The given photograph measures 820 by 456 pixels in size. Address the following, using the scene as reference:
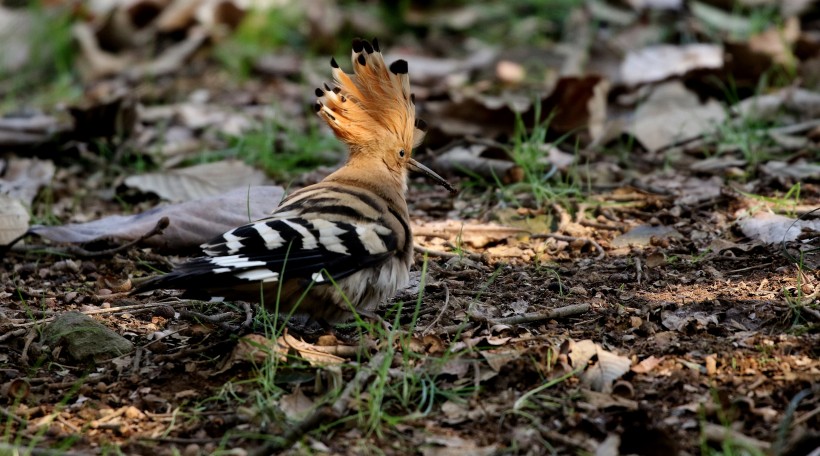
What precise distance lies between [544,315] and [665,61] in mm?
3501

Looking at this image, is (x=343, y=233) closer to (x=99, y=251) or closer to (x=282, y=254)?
(x=282, y=254)

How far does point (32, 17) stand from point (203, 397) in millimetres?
5930

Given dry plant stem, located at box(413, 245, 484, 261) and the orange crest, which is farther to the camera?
dry plant stem, located at box(413, 245, 484, 261)

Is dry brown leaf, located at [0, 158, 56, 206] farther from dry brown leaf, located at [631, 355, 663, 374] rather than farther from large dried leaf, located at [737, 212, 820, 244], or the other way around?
large dried leaf, located at [737, 212, 820, 244]

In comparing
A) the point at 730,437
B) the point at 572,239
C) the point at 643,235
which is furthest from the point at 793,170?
the point at 730,437

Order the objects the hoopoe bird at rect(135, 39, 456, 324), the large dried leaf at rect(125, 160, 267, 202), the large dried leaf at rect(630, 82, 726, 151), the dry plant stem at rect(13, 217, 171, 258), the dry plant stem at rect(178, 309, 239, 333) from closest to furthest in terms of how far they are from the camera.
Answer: the hoopoe bird at rect(135, 39, 456, 324)
the dry plant stem at rect(178, 309, 239, 333)
the dry plant stem at rect(13, 217, 171, 258)
the large dried leaf at rect(125, 160, 267, 202)
the large dried leaf at rect(630, 82, 726, 151)

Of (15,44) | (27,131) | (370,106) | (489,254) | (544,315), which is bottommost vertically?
(489,254)

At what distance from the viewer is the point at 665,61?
243 inches

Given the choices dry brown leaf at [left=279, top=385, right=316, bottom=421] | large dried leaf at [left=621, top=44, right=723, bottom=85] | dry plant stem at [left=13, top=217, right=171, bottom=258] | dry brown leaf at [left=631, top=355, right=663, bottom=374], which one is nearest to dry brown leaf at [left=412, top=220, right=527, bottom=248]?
dry plant stem at [left=13, top=217, right=171, bottom=258]

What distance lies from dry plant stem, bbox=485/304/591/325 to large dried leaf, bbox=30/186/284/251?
4.19ft

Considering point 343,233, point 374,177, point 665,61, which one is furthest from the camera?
point 665,61

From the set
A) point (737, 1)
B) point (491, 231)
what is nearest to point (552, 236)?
point (491, 231)

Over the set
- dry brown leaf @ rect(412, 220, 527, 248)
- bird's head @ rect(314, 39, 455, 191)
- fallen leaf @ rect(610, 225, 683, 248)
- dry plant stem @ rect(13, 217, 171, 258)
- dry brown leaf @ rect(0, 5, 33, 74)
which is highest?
bird's head @ rect(314, 39, 455, 191)

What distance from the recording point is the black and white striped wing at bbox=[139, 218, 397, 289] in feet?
9.22
